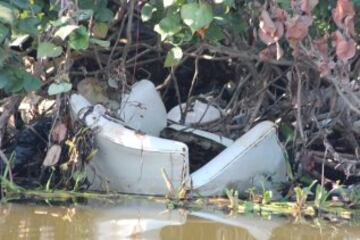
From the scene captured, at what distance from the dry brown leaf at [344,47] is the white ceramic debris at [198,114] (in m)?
1.30

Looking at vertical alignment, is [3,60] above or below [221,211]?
above

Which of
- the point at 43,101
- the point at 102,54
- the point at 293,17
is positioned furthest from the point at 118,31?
the point at 293,17

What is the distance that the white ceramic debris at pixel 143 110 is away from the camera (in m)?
4.65

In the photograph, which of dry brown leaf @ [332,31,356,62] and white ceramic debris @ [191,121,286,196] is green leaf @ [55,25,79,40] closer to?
white ceramic debris @ [191,121,286,196]

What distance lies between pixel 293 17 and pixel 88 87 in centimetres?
154

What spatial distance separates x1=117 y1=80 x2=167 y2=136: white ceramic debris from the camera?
4648mm

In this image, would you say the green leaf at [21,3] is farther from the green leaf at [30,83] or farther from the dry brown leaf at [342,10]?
the dry brown leaf at [342,10]

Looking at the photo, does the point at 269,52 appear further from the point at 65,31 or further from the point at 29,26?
the point at 29,26

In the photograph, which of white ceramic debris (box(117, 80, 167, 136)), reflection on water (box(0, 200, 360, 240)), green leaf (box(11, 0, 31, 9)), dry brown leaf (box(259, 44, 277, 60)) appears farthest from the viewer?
white ceramic debris (box(117, 80, 167, 136))

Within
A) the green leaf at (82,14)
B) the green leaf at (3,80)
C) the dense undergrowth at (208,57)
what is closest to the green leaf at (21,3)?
the dense undergrowth at (208,57)

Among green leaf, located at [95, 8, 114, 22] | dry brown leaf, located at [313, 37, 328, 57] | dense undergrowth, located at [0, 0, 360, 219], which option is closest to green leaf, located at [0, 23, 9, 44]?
dense undergrowth, located at [0, 0, 360, 219]

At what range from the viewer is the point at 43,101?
4.91m

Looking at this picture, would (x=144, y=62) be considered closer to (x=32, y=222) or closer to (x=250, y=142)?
(x=250, y=142)

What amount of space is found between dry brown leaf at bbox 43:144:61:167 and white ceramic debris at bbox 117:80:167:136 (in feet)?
1.51
